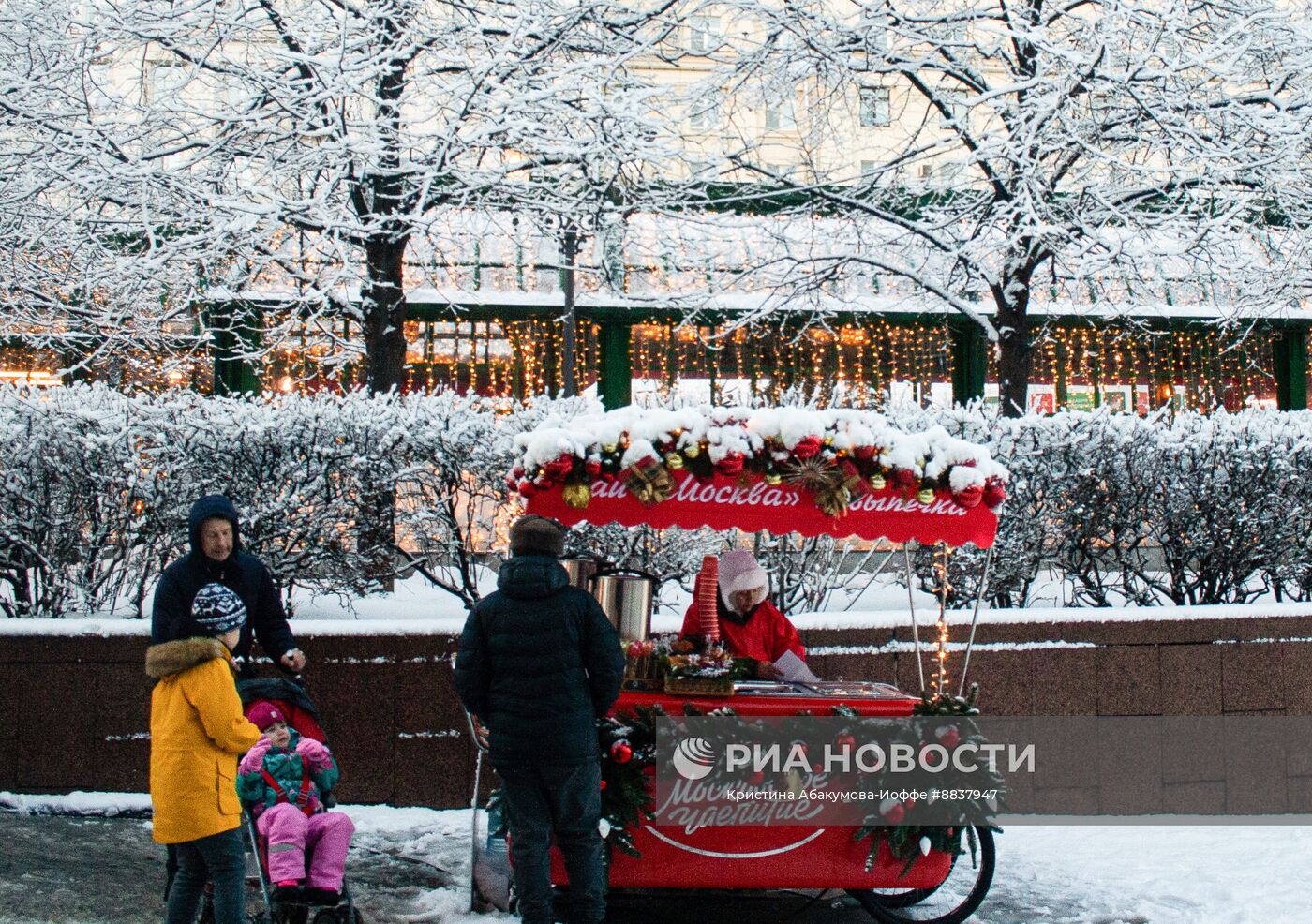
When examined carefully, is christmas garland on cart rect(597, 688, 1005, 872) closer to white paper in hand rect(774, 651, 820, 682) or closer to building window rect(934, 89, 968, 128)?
white paper in hand rect(774, 651, 820, 682)

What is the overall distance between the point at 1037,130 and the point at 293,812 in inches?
356

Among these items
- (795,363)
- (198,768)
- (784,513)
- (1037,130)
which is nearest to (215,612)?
(198,768)

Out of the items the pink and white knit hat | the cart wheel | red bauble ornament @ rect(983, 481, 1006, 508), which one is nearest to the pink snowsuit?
the cart wheel

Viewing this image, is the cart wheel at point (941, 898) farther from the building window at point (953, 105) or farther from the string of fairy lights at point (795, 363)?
the string of fairy lights at point (795, 363)

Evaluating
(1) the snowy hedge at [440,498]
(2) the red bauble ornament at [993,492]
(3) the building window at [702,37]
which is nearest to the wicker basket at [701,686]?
(2) the red bauble ornament at [993,492]

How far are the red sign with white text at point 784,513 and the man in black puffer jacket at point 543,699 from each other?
0.67 meters

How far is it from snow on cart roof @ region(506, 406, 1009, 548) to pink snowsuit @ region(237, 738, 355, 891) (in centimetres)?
162

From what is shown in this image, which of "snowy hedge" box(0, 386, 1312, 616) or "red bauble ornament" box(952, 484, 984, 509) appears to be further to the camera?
"snowy hedge" box(0, 386, 1312, 616)

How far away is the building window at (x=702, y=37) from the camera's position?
1245 cm

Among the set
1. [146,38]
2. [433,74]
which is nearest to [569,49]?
[433,74]

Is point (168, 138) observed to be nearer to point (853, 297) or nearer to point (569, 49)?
point (569, 49)

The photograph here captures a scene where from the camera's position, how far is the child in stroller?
16.5 ft

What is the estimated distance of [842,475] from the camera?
224 inches

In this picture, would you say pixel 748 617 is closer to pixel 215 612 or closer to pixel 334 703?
pixel 334 703
